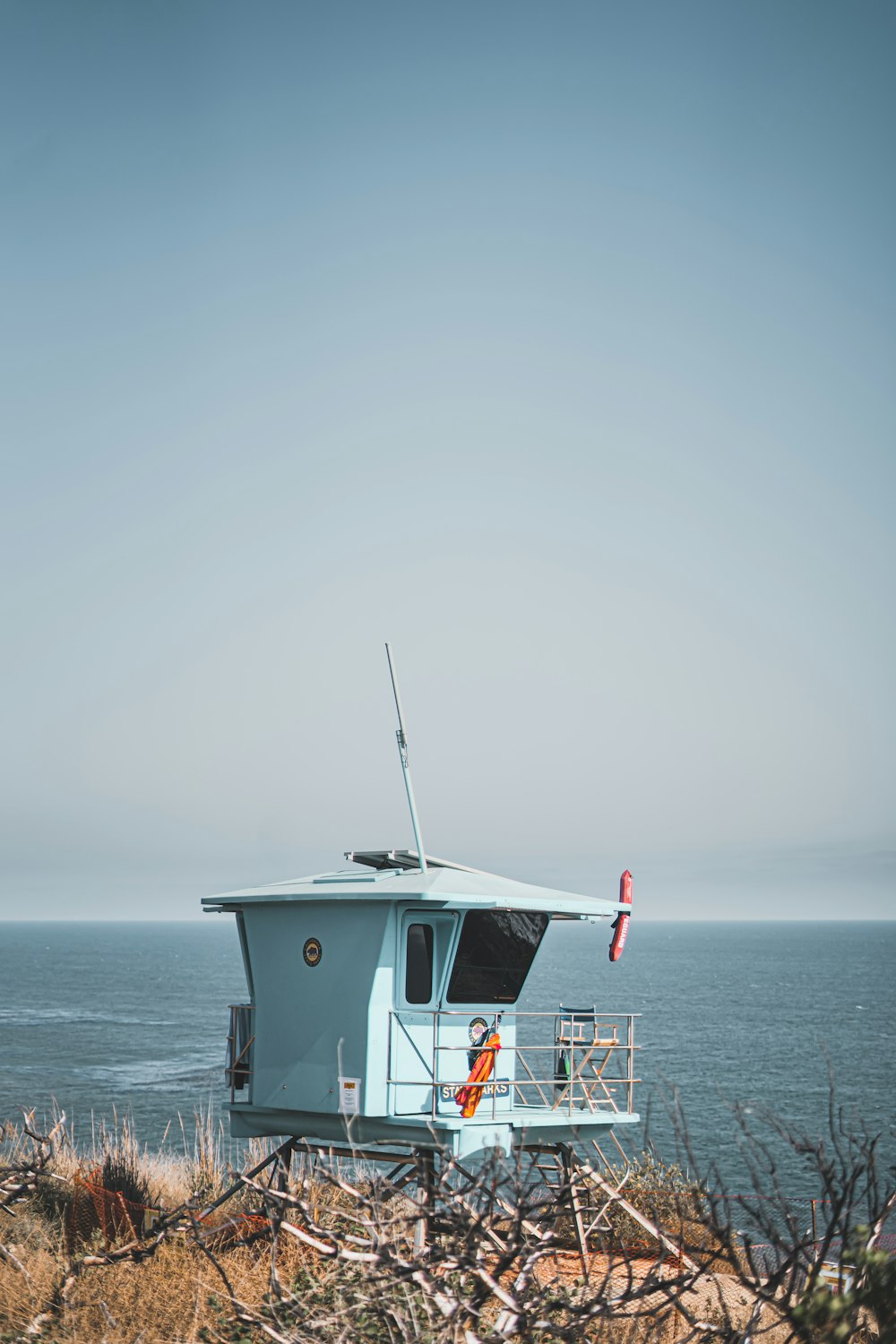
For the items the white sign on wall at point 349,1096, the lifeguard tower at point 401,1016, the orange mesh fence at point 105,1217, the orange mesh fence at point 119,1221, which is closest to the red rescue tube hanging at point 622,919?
the lifeguard tower at point 401,1016

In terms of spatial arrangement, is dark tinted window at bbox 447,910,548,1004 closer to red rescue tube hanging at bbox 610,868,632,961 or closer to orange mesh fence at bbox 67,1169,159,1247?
red rescue tube hanging at bbox 610,868,632,961

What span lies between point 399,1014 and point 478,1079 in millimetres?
1669

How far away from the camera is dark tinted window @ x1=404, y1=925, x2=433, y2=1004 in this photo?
18.6 m

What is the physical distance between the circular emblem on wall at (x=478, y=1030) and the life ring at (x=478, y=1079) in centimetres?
11

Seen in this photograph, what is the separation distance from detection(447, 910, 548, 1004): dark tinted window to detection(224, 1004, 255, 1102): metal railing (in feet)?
Result: 11.0

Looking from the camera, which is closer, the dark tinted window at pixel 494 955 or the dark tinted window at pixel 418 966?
the dark tinted window at pixel 418 966

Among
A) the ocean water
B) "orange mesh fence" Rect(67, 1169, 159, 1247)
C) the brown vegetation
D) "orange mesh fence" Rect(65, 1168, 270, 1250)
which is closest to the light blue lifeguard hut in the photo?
the brown vegetation

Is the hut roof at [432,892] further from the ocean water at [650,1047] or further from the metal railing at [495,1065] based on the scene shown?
the ocean water at [650,1047]

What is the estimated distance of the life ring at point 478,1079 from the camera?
18.4m

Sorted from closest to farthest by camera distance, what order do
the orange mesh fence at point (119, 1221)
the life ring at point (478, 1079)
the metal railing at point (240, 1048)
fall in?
1. the life ring at point (478, 1079)
2. the orange mesh fence at point (119, 1221)
3. the metal railing at point (240, 1048)

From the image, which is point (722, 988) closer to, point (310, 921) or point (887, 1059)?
Answer: point (887, 1059)

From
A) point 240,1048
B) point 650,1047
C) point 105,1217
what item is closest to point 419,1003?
point 240,1048

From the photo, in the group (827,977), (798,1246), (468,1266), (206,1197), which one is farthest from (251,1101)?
(827,977)

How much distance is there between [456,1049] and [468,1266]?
9.56 meters
